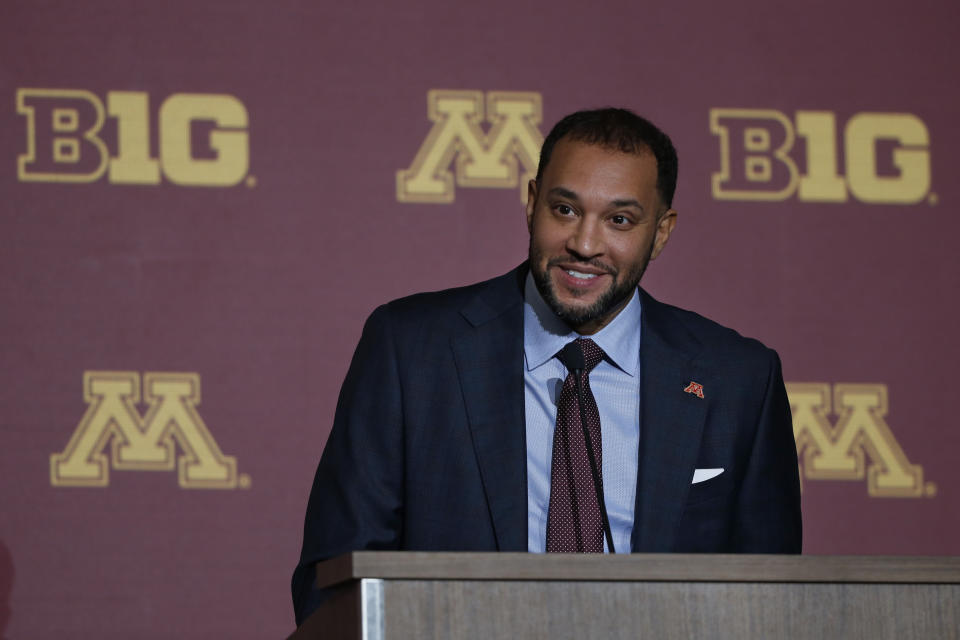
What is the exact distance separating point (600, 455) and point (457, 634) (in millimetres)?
826

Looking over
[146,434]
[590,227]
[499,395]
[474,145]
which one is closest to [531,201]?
[590,227]

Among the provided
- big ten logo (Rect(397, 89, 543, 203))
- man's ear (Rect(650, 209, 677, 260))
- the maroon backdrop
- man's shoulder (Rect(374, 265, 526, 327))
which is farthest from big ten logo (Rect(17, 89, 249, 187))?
man's ear (Rect(650, 209, 677, 260))

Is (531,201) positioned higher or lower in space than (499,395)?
higher

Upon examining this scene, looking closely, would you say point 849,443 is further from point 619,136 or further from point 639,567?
point 639,567

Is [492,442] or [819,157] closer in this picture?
[492,442]

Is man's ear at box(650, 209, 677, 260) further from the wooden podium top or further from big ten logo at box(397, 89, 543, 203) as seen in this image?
big ten logo at box(397, 89, 543, 203)

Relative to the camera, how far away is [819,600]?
114cm

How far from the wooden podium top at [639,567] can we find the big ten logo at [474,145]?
2.00 metres

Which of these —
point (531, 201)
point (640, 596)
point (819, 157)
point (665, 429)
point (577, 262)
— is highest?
point (819, 157)

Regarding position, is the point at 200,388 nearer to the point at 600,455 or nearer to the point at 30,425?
the point at 30,425

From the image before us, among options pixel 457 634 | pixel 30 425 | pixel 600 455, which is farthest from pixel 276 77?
pixel 457 634

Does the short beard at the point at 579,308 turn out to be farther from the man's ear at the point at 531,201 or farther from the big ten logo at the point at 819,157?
the big ten logo at the point at 819,157

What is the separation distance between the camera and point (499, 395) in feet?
6.20

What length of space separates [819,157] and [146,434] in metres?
1.71
